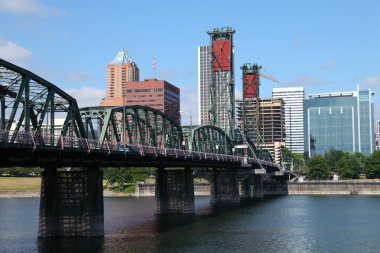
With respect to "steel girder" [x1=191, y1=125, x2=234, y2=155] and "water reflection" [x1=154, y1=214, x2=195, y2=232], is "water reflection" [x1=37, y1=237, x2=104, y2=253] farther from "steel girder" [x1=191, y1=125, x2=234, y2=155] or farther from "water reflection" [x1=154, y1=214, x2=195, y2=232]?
"steel girder" [x1=191, y1=125, x2=234, y2=155]

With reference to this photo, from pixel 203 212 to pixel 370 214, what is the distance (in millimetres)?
33796

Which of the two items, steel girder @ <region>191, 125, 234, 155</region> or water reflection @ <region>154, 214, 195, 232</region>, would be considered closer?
water reflection @ <region>154, 214, 195, 232</region>

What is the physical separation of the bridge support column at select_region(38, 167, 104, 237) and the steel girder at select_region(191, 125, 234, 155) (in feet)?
171

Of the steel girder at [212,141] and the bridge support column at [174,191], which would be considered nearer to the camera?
the bridge support column at [174,191]

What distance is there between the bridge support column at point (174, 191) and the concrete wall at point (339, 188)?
8779 centimetres

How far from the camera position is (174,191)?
388 ft

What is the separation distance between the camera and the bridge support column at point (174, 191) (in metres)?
117

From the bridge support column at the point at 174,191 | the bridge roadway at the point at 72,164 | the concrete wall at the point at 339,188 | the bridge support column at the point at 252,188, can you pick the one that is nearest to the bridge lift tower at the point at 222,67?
the bridge support column at the point at 252,188

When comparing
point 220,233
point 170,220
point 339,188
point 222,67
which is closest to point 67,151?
point 220,233

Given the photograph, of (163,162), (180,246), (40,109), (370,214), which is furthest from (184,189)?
(40,109)

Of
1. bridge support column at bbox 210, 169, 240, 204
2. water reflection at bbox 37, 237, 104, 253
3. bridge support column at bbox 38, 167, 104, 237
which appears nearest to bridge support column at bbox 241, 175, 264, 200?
bridge support column at bbox 210, 169, 240, 204

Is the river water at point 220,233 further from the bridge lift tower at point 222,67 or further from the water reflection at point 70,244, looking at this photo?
the bridge lift tower at point 222,67

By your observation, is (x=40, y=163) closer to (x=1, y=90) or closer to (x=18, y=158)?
(x=18, y=158)

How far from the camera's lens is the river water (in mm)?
70125
